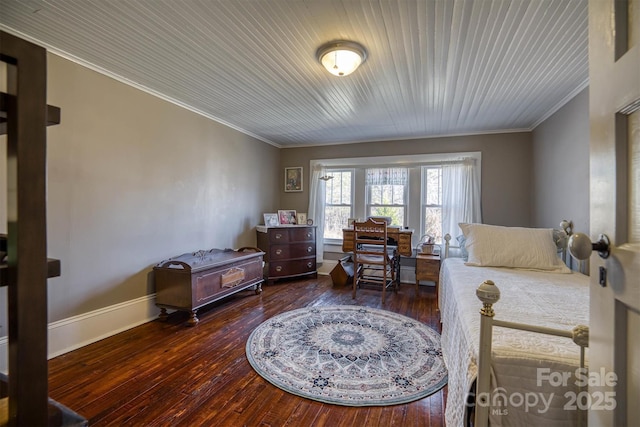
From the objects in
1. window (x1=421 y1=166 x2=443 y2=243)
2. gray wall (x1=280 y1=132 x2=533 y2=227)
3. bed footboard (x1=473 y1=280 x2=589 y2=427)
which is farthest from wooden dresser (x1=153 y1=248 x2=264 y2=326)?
gray wall (x1=280 y1=132 x2=533 y2=227)

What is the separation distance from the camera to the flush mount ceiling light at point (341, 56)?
78.9 inches

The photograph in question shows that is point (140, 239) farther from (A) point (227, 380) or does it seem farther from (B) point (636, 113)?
(B) point (636, 113)

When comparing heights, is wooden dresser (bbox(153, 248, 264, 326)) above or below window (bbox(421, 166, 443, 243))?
below

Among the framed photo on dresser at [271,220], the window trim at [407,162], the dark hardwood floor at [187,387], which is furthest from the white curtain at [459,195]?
the framed photo on dresser at [271,220]

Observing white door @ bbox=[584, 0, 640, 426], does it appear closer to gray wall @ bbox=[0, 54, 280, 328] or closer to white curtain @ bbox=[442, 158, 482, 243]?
gray wall @ bbox=[0, 54, 280, 328]

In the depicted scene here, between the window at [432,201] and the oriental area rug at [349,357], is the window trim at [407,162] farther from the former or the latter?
the oriental area rug at [349,357]

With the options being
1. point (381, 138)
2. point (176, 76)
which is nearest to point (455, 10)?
point (176, 76)

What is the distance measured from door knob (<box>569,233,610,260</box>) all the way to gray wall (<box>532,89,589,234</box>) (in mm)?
2518

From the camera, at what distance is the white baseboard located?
2.17 metres

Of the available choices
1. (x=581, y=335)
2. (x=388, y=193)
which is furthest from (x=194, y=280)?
(x=388, y=193)

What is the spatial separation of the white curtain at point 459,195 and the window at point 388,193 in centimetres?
60

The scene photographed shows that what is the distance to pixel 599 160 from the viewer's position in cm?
70

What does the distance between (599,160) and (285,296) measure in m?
3.44

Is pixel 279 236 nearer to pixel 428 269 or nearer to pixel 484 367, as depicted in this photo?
pixel 428 269
